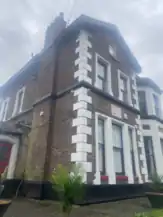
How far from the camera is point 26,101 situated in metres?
12.7

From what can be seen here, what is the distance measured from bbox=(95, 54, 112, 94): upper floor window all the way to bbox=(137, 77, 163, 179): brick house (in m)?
4.47

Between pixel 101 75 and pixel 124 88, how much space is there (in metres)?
2.34

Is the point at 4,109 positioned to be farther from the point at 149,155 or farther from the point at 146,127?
the point at 149,155

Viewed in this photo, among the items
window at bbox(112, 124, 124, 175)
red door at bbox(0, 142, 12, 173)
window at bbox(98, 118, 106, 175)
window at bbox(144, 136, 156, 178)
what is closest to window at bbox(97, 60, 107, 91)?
window at bbox(98, 118, 106, 175)

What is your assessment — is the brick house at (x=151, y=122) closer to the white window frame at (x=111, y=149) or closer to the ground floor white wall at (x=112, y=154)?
the ground floor white wall at (x=112, y=154)

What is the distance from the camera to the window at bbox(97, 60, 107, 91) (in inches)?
382

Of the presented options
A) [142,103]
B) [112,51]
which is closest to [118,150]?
[142,103]

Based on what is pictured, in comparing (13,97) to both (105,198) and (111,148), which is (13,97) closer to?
(111,148)

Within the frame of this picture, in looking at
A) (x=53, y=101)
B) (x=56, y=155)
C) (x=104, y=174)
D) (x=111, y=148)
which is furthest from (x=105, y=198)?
(x=53, y=101)

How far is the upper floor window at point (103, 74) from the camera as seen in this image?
973cm

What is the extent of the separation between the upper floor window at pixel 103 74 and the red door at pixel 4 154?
600 cm

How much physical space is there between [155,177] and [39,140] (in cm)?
546

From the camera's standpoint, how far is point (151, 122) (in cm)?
1259

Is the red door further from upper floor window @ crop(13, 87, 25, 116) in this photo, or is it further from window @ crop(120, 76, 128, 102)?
window @ crop(120, 76, 128, 102)
